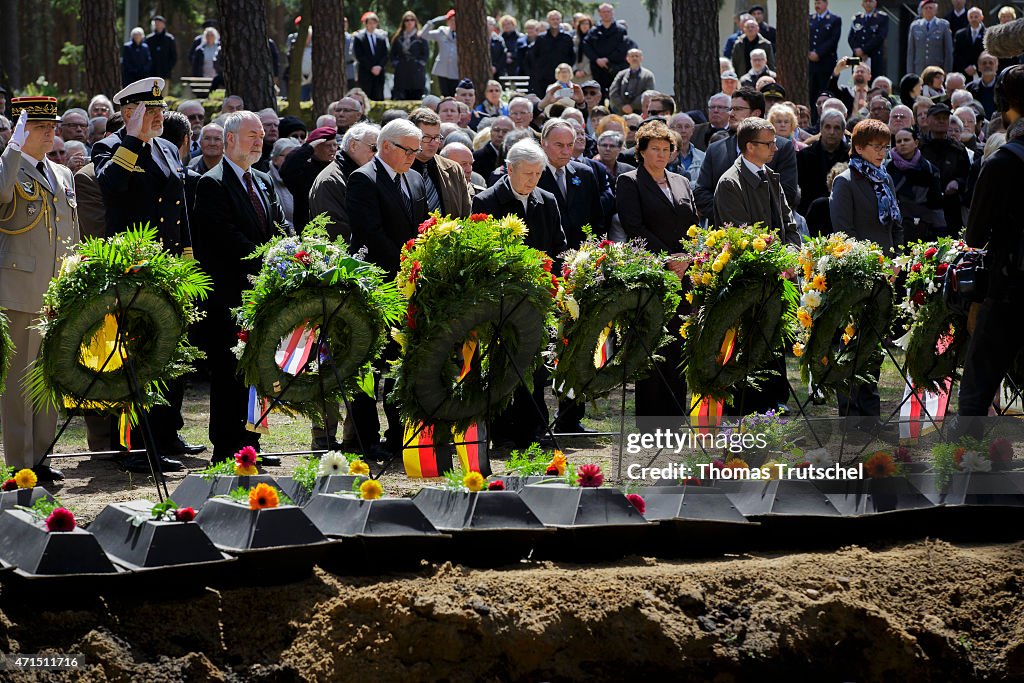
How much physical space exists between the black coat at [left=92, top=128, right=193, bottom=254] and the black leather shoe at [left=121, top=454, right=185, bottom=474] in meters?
1.32

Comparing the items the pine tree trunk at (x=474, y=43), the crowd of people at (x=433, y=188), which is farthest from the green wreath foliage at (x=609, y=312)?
the pine tree trunk at (x=474, y=43)

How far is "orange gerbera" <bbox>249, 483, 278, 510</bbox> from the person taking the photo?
18.4ft

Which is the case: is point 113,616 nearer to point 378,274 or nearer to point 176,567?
point 176,567

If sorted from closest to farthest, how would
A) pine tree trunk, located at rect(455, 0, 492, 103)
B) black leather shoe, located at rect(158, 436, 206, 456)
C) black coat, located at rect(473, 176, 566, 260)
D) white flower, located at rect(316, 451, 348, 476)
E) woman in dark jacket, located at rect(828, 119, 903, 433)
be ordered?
white flower, located at rect(316, 451, 348, 476) → black coat, located at rect(473, 176, 566, 260) → black leather shoe, located at rect(158, 436, 206, 456) → woman in dark jacket, located at rect(828, 119, 903, 433) → pine tree trunk, located at rect(455, 0, 492, 103)

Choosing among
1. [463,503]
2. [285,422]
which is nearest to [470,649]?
[463,503]

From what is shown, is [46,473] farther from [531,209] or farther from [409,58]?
[409,58]

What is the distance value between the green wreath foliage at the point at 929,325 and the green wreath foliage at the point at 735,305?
0.77 metres

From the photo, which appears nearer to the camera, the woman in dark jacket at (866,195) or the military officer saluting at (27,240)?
the military officer saluting at (27,240)

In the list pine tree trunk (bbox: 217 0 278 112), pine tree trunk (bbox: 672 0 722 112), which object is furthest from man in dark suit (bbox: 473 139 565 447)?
pine tree trunk (bbox: 672 0 722 112)

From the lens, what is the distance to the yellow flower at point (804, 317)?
785 cm

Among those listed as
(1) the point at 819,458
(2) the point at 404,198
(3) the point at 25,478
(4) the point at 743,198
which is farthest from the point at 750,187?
(3) the point at 25,478

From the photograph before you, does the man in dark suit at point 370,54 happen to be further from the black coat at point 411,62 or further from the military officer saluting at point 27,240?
the military officer saluting at point 27,240

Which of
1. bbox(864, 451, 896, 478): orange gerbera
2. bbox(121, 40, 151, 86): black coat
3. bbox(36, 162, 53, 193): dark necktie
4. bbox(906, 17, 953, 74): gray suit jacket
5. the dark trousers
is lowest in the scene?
bbox(864, 451, 896, 478): orange gerbera

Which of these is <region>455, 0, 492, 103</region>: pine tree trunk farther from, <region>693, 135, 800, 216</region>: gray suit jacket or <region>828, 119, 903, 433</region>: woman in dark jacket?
<region>828, 119, 903, 433</region>: woman in dark jacket
